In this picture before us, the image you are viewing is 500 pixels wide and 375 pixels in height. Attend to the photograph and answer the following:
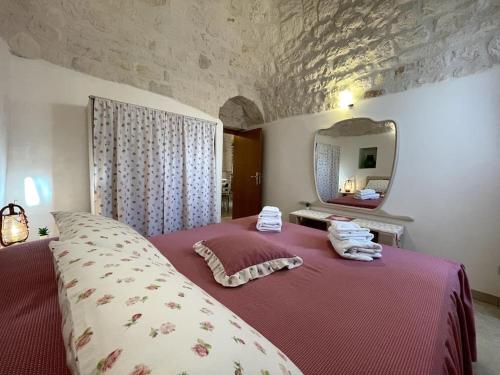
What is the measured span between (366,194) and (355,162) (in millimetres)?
436

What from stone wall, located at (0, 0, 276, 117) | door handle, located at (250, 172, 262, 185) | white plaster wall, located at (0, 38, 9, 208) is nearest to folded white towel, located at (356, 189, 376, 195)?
Result: door handle, located at (250, 172, 262, 185)

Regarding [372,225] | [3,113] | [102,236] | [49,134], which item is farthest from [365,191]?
[3,113]

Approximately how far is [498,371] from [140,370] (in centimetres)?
218

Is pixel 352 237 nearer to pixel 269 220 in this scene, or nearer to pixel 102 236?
pixel 269 220

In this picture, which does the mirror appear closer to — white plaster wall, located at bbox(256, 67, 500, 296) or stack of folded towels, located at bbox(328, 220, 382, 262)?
white plaster wall, located at bbox(256, 67, 500, 296)

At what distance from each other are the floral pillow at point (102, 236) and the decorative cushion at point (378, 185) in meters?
A: 2.58

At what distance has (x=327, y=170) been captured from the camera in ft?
10.4

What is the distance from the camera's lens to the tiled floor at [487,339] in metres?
1.39

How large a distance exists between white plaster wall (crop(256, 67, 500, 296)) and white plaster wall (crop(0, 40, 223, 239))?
→ 10.7ft

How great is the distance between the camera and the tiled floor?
1389 millimetres

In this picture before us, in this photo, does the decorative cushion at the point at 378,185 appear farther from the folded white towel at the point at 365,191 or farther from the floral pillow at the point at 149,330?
the floral pillow at the point at 149,330

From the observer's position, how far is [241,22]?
318cm

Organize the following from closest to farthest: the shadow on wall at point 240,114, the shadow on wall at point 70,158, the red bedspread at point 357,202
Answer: the shadow on wall at point 70,158, the red bedspread at point 357,202, the shadow on wall at point 240,114

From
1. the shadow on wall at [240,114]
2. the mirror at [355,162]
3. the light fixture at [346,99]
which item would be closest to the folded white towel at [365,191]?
the mirror at [355,162]
